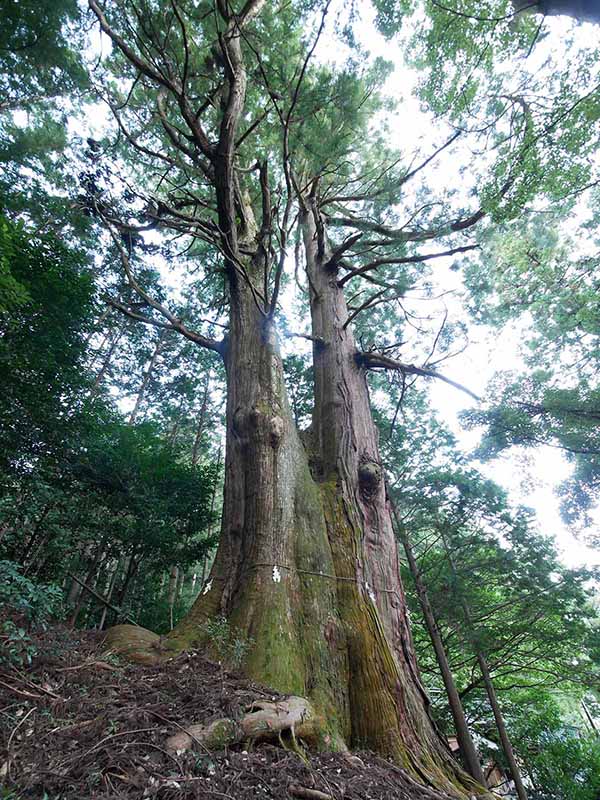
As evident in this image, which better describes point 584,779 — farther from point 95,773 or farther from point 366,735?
point 95,773

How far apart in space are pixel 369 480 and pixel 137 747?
261cm

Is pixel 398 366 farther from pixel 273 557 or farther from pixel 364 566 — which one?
pixel 273 557

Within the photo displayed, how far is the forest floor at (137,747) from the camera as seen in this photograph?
1.12 m

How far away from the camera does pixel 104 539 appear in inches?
198

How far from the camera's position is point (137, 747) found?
4.30ft

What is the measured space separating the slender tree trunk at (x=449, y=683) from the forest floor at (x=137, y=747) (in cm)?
435

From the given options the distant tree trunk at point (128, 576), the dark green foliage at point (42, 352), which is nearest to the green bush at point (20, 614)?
the dark green foliage at point (42, 352)

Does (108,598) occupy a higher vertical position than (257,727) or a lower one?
higher

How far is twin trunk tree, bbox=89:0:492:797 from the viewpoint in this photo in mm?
2230

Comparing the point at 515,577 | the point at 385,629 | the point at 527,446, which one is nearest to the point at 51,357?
the point at 385,629

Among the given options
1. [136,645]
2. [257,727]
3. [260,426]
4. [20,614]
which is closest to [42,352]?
[260,426]

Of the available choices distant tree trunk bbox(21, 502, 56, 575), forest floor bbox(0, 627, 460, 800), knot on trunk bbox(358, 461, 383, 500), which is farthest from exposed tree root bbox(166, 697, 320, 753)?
distant tree trunk bbox(21, 502, 56, 575)

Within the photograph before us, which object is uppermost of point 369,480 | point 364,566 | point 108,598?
point 369,480

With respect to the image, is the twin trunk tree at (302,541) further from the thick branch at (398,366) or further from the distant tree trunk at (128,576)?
the distant tree trunk at (128,576)
